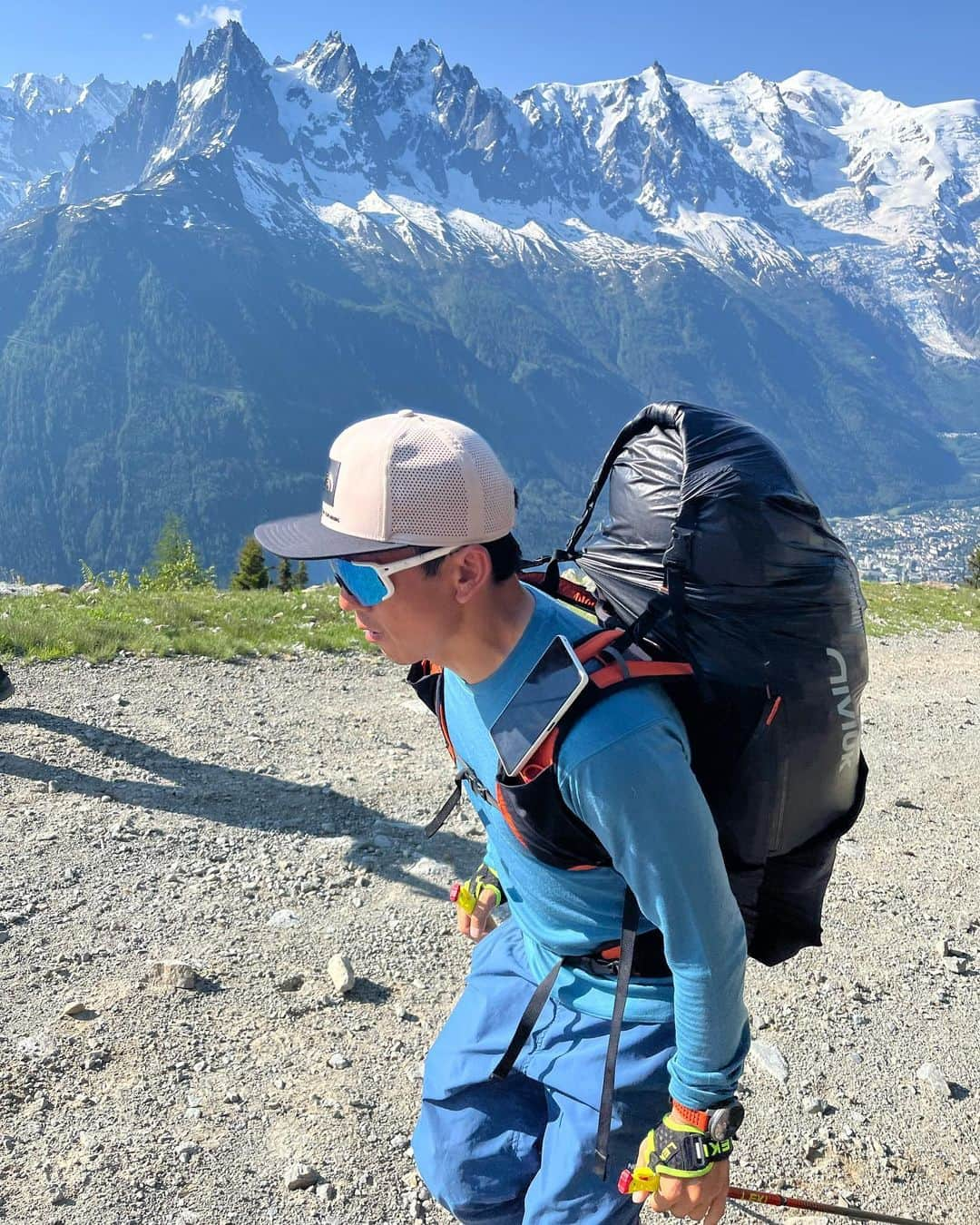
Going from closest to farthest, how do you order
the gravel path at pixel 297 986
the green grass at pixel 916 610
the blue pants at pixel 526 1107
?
the blue pants at pixel 526 1107, the gravel path at pixel 297 986, the green grass at pixel 916 610

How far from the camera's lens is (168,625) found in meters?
13.1

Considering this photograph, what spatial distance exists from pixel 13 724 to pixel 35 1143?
18.9 feet

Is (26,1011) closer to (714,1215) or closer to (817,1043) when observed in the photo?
(714,1215)

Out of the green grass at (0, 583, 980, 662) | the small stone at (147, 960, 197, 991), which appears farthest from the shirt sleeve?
the green grass at (0, 583, 980, 662)

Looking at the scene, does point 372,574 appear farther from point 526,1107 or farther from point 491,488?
point 526,1107

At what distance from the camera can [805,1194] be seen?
4305mm

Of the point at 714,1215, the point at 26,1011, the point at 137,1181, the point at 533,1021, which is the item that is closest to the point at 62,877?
the point at 26,1011

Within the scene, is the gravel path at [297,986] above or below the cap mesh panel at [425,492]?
below

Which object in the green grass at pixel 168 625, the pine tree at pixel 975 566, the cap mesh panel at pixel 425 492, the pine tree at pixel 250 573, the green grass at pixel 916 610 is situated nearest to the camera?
the cap mesh panel at pixel 425 492

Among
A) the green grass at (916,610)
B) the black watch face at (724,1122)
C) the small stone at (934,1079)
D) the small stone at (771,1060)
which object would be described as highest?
the black watch face at (724,1122)

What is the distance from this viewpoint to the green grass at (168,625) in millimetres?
11656

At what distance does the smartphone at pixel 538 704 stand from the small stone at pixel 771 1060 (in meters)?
3.66

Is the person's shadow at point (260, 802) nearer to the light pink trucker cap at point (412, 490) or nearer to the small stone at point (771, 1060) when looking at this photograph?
the small stone at point (771, 1060)

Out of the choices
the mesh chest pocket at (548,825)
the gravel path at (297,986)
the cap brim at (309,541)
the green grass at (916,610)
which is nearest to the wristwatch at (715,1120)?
the mesh chest pocket at (548,825)
